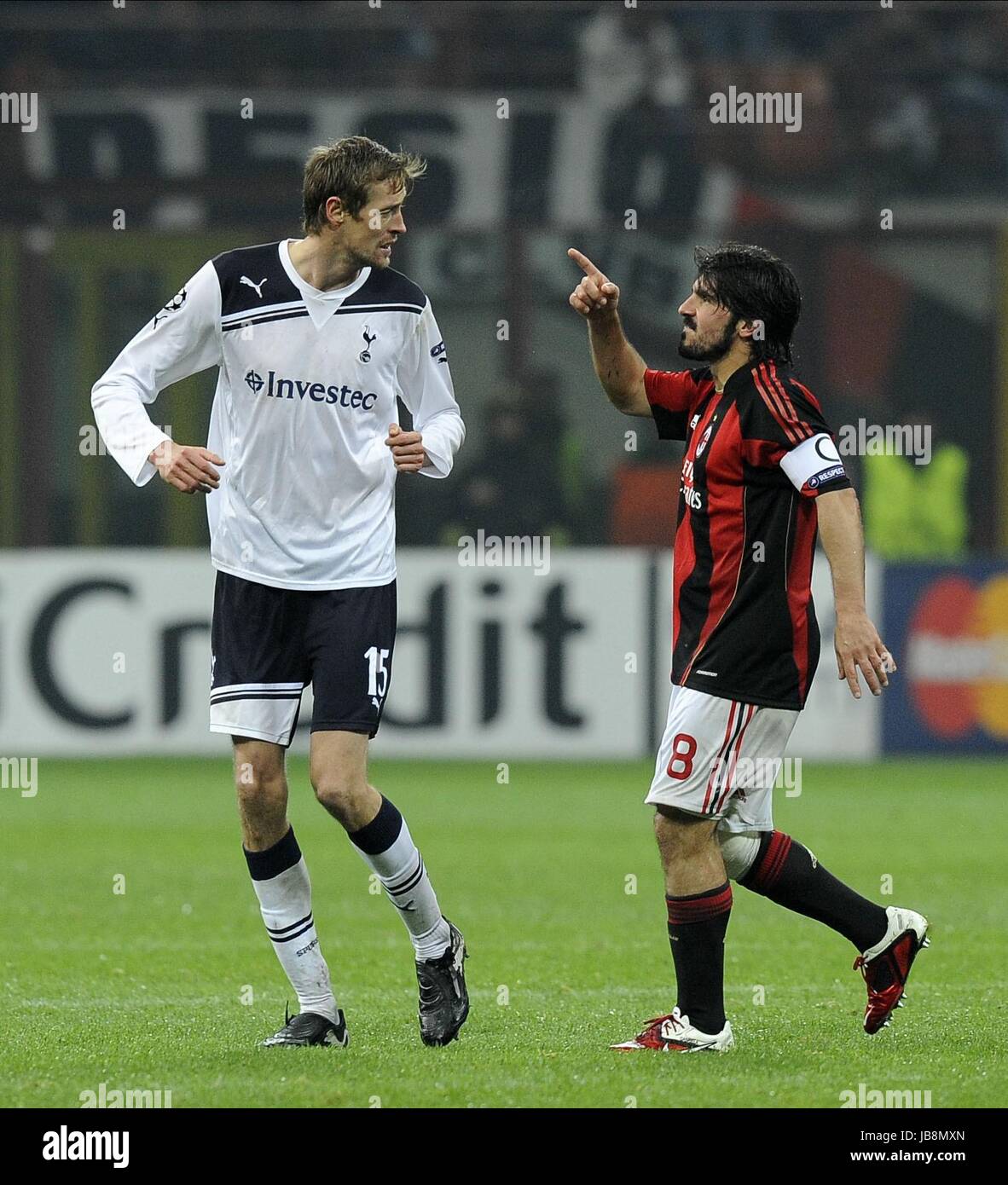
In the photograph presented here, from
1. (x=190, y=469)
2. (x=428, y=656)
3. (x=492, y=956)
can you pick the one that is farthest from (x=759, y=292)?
(x=428, y=656)

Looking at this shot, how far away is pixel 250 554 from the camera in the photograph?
5414 millimetres

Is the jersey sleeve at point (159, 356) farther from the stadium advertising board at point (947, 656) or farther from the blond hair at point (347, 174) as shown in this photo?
the stadium advertising board at point (947, 656)

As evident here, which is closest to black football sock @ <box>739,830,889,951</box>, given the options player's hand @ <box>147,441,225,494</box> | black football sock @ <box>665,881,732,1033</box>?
black football sock @ <box>665,881,732,1033</box>

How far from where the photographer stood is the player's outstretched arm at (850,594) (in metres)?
5.01

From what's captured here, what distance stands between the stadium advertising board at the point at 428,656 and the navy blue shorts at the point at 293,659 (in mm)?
7620

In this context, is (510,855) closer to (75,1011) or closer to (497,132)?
(75,1011)

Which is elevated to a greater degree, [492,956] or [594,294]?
[594,294]

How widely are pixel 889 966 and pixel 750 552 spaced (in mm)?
1110

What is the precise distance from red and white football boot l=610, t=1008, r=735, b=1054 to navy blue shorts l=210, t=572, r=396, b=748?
3.23 ft

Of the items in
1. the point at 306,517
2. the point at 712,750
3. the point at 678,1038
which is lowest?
the point at 678,1038

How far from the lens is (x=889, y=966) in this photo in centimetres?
545

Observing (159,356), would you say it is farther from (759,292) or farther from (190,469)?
(759,292)

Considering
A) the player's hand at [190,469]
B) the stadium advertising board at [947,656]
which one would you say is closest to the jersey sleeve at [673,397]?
the player's hand at [190,469]
